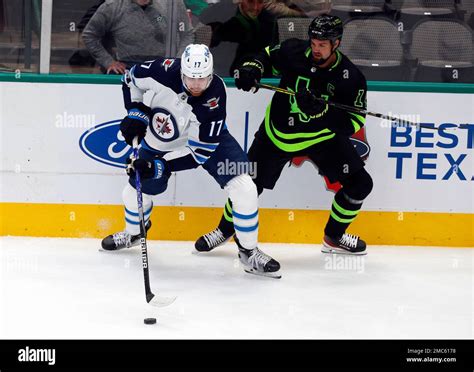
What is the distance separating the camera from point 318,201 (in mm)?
6172

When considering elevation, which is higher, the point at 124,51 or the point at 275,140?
the point at 124,51

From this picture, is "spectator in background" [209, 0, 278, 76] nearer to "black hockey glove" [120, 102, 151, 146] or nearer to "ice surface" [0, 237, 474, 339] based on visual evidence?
"black hockey glove" [120, 102, 151, 146]

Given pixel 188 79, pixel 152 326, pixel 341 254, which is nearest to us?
pixel 152 326

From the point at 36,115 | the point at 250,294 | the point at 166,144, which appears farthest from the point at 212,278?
the point at 36,115

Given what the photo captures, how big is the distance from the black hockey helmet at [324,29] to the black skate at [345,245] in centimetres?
109

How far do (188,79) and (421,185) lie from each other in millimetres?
1640

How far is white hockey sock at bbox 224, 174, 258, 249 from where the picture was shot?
541 centimetres

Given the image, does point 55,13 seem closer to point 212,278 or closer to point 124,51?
point 124,51

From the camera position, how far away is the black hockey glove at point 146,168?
5254 mm

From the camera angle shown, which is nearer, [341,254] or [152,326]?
[152,326]

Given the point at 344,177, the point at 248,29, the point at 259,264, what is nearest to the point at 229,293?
the point at 259,264

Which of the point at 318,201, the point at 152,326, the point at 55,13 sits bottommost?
the point at 152,326

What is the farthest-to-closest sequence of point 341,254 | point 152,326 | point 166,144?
point 341,254
point 166,144
point 152,326

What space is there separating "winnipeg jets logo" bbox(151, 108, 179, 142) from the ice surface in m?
0.65
